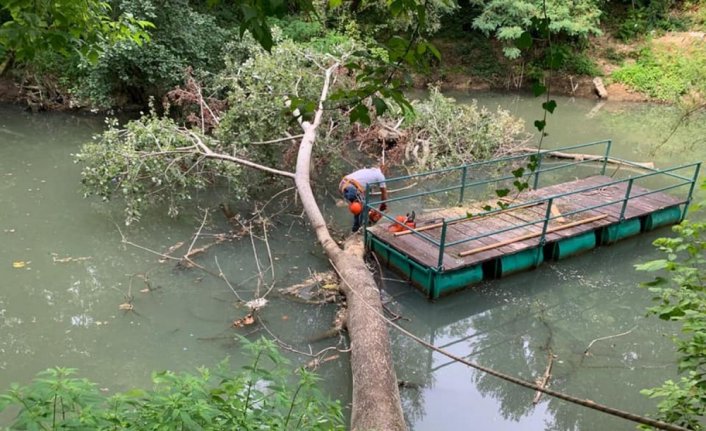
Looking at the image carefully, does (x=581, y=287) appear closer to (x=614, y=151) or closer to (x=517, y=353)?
(x=517, y=353)

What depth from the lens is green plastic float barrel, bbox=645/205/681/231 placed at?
9547 millimetres

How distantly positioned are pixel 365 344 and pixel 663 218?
6664 mm

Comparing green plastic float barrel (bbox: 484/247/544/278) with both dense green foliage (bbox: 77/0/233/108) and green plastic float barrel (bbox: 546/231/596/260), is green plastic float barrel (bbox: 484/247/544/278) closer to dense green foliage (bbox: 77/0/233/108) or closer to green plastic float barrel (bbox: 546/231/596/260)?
green plastic float barrel (bbox: 546/231/596/260)

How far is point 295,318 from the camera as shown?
695 cm

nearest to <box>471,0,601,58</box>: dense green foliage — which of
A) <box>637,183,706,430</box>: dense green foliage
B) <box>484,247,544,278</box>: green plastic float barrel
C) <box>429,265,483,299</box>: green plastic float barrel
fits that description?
<box>484,247,544,278</box>: green plastic float barrel

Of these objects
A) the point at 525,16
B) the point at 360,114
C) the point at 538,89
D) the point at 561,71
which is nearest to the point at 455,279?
the point at 360,114

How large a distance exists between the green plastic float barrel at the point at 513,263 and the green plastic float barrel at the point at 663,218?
2.65 m

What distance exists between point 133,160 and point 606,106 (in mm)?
17120

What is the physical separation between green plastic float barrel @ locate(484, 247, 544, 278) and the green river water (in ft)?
0.50

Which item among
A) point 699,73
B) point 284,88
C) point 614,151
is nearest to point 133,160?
point 284,88

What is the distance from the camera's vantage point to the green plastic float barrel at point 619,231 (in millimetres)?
9016

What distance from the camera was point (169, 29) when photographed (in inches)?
534

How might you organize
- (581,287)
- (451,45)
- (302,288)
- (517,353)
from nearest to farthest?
1. (517,353)
2. (302,288)
3. (581,287)
4. (451,45)

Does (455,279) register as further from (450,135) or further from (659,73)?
(659,73)
